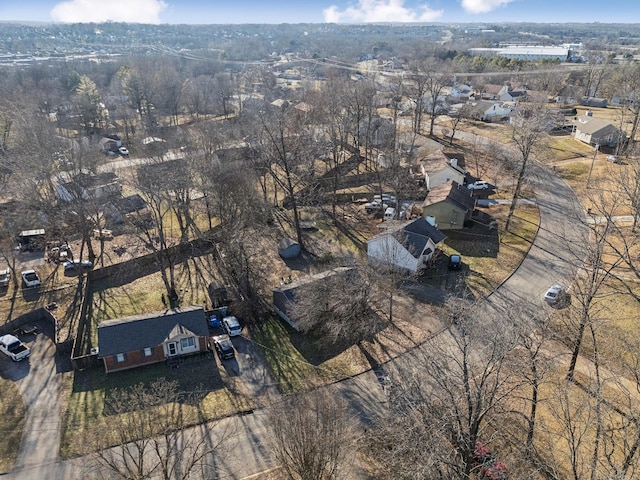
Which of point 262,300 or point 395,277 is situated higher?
point 395,277

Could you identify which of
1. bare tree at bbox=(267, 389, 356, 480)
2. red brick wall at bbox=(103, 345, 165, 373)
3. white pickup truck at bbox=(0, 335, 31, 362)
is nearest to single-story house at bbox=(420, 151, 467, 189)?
red brick wall at bbox=(103, 345, 165, 373)

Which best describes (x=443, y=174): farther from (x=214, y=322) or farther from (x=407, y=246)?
(x=214, y=322)

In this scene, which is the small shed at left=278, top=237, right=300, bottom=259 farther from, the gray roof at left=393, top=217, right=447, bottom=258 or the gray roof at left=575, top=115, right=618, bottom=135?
the gray roof at left=575, top=115, right=618, bottom=135

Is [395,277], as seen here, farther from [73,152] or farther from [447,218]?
[73,152]

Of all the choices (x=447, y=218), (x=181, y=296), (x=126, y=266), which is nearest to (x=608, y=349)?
(x=447, y=218)

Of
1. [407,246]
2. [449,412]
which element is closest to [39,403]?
[449,412]

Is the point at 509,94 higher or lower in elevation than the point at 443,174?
lower

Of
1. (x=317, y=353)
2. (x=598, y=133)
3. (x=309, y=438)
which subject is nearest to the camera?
(x=309, y=438)
